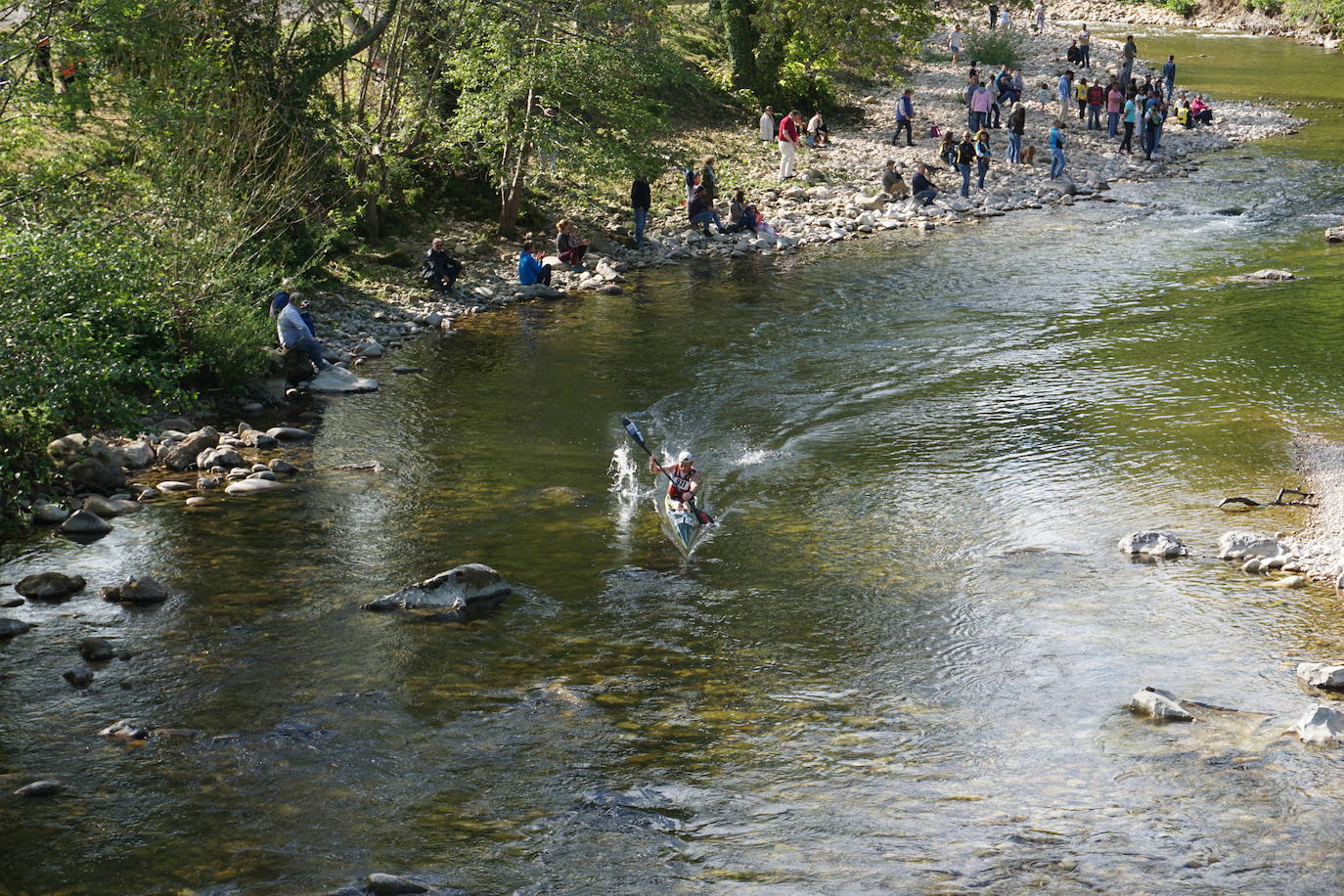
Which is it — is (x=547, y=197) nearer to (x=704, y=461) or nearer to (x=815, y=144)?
(x=815, y=144)

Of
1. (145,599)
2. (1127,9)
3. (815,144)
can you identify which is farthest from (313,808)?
(1127,9)

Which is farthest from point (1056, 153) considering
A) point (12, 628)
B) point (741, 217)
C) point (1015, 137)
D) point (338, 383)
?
point (12, 628)

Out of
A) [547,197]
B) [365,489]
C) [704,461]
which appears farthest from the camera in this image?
[547,197]

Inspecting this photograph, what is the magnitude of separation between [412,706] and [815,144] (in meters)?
32.0

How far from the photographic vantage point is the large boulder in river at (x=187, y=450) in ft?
59.9

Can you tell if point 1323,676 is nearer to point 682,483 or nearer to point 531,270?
point 682,483

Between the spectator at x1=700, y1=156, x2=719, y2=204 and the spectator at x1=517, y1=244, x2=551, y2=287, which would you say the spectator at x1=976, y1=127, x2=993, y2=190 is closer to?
the spectator at x1=700, y1=156, x2=719, y2=204

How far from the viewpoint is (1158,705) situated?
36.3 ft

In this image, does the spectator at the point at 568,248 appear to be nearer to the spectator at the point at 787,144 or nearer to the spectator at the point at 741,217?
the spectator at the point at 741,217

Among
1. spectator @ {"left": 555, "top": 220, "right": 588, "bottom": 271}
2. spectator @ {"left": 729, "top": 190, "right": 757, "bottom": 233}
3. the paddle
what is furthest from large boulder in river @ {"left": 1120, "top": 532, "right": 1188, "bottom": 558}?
spectator @ {"left": 729, "top": 190, "right": 757, "bottom": 233}

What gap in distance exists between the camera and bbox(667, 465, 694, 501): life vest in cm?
1579

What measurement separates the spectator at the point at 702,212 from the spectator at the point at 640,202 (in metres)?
1.27

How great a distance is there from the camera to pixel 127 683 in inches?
470

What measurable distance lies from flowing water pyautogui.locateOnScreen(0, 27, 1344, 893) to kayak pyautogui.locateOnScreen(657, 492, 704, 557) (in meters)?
0.28
